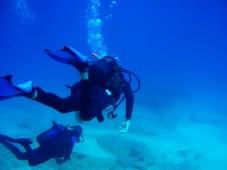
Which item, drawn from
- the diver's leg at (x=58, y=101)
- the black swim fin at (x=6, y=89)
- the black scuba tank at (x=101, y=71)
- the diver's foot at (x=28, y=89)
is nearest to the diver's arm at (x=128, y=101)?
the black scuba tank at (x=101, y=71)

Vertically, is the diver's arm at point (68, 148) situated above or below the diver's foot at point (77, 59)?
above

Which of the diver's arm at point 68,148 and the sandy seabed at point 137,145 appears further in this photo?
the sandy seabed at point 137,145

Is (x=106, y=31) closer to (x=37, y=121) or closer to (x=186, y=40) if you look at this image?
(x=186, y=40)

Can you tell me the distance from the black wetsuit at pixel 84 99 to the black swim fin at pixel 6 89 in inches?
22.9

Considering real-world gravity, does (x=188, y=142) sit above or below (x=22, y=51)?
below

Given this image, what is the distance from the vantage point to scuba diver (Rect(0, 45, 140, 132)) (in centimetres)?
380

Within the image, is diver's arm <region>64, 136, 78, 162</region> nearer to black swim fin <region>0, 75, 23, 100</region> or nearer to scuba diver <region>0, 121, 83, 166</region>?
scuba diver <region>0, 121, 83, 166</region>

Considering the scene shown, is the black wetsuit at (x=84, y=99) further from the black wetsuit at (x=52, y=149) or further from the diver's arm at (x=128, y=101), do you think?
the black wetsuit at (x=52, y=149)

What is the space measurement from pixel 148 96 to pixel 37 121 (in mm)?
13879

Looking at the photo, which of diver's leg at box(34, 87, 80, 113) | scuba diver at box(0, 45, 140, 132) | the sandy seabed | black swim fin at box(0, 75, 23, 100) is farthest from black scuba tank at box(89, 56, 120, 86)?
the sandy seabed

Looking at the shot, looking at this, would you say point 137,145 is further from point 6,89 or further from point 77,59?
point 6,89

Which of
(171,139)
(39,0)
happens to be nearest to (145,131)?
(171,139)

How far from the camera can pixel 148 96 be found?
2727cm

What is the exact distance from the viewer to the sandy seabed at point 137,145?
8.85m
